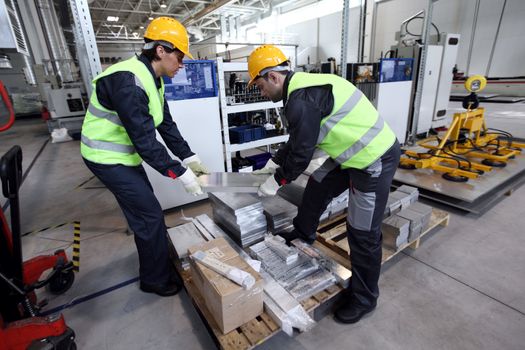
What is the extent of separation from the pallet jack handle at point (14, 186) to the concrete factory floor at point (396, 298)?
0.75 m

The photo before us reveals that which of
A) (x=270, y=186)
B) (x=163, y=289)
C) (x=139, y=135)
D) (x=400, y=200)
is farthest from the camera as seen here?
(x=400, y=200)

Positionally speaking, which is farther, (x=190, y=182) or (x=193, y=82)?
(x=193, y=82)

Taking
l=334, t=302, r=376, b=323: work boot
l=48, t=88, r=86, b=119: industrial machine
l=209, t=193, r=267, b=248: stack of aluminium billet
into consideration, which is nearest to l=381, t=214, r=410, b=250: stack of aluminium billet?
l=334, t=302, r=376, b=323: work boot

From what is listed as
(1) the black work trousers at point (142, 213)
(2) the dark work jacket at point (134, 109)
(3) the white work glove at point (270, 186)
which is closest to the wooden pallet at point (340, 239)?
(3) the white work glove at point (270, 186)

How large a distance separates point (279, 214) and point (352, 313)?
0.94 meters

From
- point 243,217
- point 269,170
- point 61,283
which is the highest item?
point 269,170

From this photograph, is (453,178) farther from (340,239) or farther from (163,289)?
(163,289)

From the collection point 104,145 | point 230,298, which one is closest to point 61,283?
point 104,145

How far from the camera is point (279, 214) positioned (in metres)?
2.44

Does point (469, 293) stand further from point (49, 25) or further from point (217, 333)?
point (49, 25)

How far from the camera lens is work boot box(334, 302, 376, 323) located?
1909 millimetres

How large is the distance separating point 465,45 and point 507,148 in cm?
1021

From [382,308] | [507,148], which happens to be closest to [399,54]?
[507,148]

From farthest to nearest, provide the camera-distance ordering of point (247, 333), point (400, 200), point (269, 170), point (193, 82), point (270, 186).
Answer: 1. point (193, 82)
2. point (400, 200)
3. point (269, 170)
4. point (270, 186)
5. point (247, 333)
